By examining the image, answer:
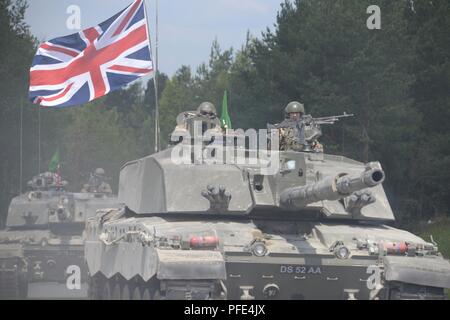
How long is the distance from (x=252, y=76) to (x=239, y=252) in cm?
2689

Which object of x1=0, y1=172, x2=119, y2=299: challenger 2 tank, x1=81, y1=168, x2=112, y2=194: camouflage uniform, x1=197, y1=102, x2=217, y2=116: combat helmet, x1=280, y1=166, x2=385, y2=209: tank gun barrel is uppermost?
x1=197, y1=102, x2=217, y2=116: combat helmet

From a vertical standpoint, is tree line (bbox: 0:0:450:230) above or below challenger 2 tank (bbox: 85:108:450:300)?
above

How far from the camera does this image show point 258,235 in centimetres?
1706

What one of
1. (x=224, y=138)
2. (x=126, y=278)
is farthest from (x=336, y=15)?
(x=126, y=278)

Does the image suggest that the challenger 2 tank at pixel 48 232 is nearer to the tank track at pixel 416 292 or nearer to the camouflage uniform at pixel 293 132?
the camouflage uniform at pixel 293 132

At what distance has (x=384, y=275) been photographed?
54.5 ft

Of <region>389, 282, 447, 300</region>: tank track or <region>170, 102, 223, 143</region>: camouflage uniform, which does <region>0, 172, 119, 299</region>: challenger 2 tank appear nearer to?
<region>170, 102, 223, 143</region>: camouflage uniform

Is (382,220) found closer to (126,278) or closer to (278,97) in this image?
(126,278)

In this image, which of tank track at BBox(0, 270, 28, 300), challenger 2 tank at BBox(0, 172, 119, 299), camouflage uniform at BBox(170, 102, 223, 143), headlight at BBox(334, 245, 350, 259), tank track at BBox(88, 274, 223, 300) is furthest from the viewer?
challenger 2 tank at BBox(0, 172, 119, 299)

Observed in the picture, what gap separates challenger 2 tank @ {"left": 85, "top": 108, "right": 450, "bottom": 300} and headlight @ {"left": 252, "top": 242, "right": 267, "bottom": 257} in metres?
0.02

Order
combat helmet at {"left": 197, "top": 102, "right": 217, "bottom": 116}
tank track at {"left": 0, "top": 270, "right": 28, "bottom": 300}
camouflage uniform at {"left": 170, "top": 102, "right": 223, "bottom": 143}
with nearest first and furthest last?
camouflage uniform at {"left": 170, "top": 102, "right": 223, "bottom": 143}, combat helmet at {"left": 197, "top": 102, "right": 217, "bottom": 116}, tank track at {"left": 0, "top": 270, "right": 28, "bottom": 300}

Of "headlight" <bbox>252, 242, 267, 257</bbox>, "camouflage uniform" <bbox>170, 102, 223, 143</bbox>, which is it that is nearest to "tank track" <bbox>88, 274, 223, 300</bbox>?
"headlight" <bbox>252, 242, 267, 257</bbox>

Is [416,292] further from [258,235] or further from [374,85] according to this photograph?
[374,85]

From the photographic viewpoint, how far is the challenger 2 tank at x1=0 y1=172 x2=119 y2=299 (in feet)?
90.3
